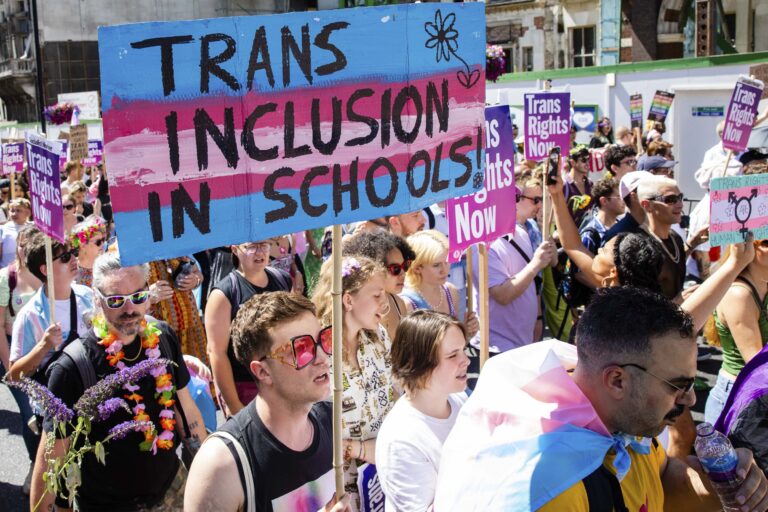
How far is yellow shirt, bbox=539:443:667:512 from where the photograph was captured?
191 centimetres

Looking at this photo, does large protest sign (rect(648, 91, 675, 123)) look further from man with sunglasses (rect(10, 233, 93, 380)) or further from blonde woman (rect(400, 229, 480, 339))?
man with sunglasses (rect(10, 233, 93, 380))

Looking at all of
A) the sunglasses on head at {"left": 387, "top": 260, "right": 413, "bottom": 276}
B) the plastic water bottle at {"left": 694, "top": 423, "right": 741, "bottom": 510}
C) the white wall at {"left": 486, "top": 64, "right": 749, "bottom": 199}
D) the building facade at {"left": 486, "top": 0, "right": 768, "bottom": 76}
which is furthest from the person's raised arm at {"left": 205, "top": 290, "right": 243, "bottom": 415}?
the building facade at {"left": 486, "top": 0, "right": 768, "bottom": 76}

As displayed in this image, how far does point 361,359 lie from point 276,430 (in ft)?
3.69

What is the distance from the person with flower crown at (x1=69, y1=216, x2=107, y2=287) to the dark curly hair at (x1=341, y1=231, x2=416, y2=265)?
201 centimetres

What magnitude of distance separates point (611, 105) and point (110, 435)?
1744cm

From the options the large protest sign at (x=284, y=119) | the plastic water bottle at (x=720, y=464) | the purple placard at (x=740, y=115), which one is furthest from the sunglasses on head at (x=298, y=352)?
the purple placard at (x=740, y=115)

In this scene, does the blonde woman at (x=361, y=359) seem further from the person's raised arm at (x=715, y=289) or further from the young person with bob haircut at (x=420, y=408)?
the person's raised arm at (x=715, y=289)

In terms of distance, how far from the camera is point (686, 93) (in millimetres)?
16953

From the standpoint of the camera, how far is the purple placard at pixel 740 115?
8289 mm

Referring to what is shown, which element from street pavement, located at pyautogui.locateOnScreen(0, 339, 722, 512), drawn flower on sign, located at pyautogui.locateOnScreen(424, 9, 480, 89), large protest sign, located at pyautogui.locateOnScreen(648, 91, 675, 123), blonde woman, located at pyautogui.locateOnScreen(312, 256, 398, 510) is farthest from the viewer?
large protest sign, located at pyautogui.locateOnScreen(648, 91, 675, 123)

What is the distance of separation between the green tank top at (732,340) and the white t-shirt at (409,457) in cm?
151

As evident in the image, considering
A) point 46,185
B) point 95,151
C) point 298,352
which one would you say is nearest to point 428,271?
point 298,352

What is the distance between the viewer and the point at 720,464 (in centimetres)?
225

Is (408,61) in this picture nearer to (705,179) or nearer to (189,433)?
(189,433)
